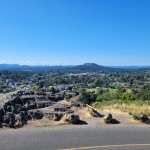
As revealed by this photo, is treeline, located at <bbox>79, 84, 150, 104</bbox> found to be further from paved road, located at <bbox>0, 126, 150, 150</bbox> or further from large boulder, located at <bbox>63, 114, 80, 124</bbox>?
paved road, located at <bbox>0, 126, 150, 150</bbox>

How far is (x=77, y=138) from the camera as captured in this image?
1066cm

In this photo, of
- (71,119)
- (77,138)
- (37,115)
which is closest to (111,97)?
(37,115)

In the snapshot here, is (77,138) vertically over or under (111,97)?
over

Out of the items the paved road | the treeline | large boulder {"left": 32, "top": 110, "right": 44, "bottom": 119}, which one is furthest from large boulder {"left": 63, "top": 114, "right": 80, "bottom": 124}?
the treeline

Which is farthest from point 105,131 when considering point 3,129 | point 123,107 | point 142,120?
point 123,107

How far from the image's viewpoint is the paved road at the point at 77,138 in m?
9.72

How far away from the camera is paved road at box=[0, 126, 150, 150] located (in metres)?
9.72

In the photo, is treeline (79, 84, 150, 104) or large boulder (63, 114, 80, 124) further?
treeline (79, 84, 150, 104)

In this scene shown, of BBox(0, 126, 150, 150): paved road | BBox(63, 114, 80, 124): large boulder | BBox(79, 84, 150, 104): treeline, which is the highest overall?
BBox(63, 114, 80, 124): large boulder

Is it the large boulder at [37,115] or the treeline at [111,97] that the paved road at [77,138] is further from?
the treeline at [111,97]

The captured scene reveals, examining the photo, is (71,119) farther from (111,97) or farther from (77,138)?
(111,97)

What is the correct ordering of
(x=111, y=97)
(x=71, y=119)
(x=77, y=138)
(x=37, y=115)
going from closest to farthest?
(x=77, y=138) < (x=71, y=119) < (x=37, y=115) < (x=111, y=97)

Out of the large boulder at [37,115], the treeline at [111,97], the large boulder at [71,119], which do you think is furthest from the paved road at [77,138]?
the treeline at [111,97]

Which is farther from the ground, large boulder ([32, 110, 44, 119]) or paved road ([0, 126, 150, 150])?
large boulder ([32, 110, 44, 119])
